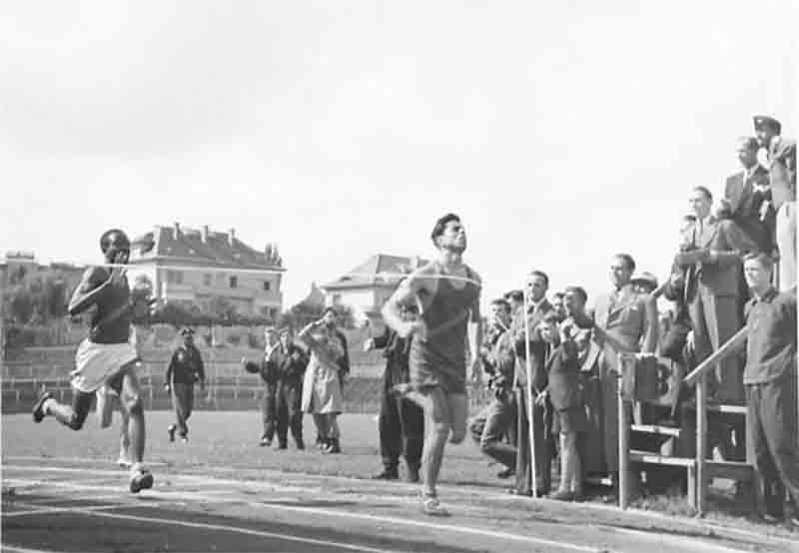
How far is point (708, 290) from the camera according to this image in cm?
766

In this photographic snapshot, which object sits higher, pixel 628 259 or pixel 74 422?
pixel 628 259

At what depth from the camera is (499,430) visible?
848 cm

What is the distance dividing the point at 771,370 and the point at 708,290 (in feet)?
2.31

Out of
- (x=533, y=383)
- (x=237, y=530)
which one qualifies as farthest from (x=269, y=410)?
(x=237, y=530)

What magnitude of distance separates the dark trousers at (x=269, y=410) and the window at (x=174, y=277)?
161cm

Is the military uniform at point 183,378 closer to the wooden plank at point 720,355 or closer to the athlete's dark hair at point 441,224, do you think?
the athlete's dark hair at point 441,224

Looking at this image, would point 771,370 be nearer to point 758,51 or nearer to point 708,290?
point 708,290

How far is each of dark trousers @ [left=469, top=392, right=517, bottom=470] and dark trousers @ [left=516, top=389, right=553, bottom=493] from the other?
0.23 meters

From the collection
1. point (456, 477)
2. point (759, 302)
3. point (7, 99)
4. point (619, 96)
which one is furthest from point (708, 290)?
point (7, 99)

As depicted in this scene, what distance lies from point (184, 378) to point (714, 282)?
275 centimetres

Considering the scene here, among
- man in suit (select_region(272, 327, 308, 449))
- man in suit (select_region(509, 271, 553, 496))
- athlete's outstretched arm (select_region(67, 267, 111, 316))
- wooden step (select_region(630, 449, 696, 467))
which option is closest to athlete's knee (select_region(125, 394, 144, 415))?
athlete's outstretched arm (select_region(67, 267, 111, 316))

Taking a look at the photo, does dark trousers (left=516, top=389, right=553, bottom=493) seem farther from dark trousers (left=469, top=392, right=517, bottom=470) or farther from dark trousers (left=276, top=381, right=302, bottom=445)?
dark trousers (left=276, top=381, right=302, bottom=445)

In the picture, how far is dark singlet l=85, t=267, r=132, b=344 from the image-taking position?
6.86 metres

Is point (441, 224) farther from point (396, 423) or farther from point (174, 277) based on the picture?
point (396, 423)
